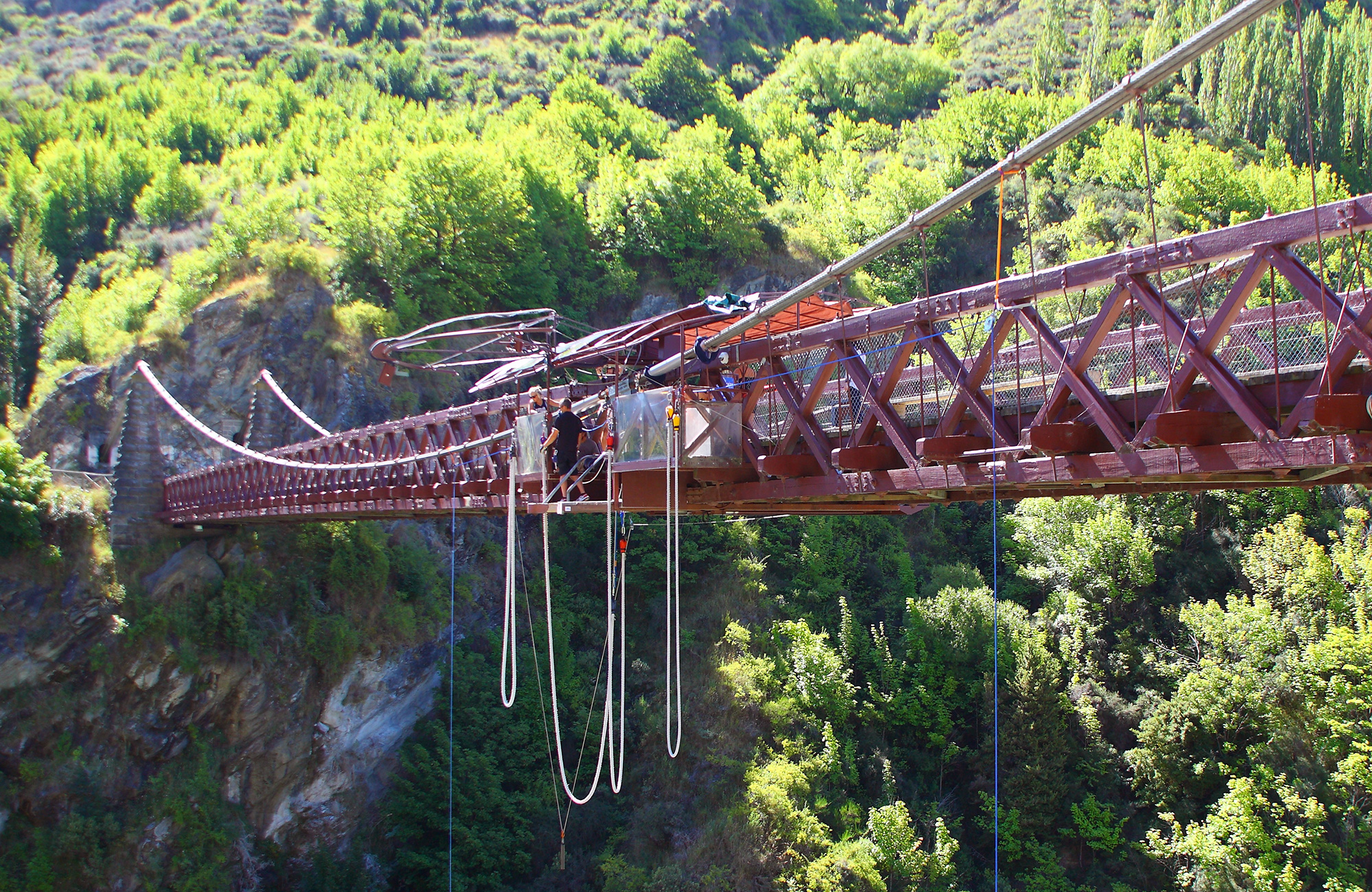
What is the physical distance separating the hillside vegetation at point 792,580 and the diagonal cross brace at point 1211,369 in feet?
3.63

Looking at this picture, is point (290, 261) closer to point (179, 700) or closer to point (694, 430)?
point (179, 700)

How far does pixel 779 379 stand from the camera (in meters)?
9.39

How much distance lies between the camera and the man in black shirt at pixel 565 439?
11500 millimetres

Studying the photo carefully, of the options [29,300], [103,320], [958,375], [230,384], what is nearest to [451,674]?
[230,384]

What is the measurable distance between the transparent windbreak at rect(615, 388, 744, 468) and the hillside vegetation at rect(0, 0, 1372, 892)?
3.87 meters


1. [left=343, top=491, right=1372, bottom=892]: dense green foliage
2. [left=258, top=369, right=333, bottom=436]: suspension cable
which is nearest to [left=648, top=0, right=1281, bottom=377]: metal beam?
[left=343, top=491, right=1372, bottom=892]: dense green foliage

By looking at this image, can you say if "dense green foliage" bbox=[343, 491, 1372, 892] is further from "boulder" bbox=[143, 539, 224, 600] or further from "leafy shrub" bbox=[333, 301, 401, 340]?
"leafy shrub" bbox=[333, 301, 401, 340]

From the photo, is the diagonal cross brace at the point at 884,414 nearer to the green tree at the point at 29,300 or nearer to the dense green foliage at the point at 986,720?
the dense green foliage at the point at 986,720

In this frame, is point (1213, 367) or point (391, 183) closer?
point (1213, 367)

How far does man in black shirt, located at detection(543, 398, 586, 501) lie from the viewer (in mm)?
11500

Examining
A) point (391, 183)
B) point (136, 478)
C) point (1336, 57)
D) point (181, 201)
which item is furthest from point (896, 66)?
point (136, 478)

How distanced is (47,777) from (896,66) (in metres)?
58.7

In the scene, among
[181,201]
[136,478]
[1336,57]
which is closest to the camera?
[136,478]

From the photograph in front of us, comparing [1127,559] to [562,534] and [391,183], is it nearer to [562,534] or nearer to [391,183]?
[562,534]
